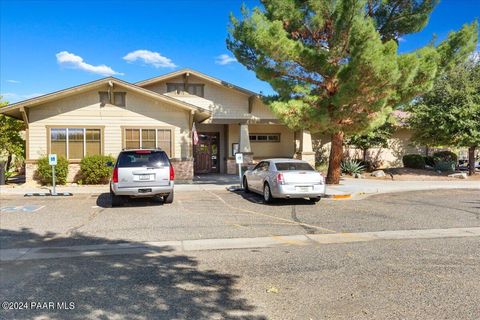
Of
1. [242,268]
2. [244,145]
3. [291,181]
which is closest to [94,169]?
[244,145]

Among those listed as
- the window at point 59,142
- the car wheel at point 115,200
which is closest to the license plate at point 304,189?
the car wheel at point 115,200

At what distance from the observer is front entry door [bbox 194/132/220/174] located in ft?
76.1

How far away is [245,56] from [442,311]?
14329 mm

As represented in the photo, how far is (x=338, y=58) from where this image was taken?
1517 centimetres

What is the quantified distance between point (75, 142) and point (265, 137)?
11.6m

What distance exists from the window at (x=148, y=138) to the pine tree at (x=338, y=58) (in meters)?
5.31

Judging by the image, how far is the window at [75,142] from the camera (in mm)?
17609

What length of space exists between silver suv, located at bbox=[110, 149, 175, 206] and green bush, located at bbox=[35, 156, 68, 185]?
6881mm

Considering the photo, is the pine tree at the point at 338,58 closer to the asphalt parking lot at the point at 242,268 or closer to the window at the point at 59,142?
the asphalt parking lot at the point at 242,268

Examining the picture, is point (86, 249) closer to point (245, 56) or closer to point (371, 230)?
point (371, 230)

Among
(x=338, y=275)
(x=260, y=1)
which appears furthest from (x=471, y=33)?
(x=338, y=275)

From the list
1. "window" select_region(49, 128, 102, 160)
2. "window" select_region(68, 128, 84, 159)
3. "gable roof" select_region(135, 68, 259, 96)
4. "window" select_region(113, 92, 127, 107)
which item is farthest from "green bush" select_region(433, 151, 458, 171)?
"window" select_region(68, 128, 84, 159)

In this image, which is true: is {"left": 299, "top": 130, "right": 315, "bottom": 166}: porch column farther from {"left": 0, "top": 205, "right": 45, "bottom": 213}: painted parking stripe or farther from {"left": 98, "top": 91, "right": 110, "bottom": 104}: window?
{"left": 0, "top": 205, "right": 45, "bottom": 213}: painted parking stripe

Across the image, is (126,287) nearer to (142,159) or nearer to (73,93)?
(142,159)
